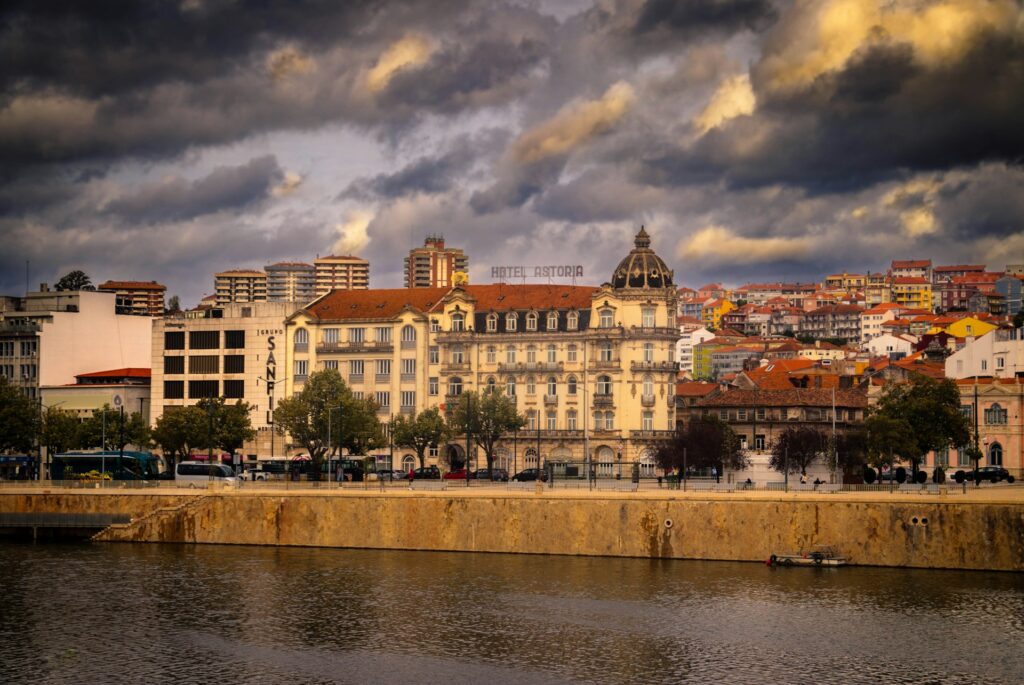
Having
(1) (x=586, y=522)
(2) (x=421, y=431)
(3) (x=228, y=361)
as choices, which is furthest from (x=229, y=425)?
(1) (x=586, y=522)

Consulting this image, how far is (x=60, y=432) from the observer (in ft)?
509

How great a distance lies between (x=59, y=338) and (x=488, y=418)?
60.4m

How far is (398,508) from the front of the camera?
105 meters

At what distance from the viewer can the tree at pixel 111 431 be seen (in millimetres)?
154875

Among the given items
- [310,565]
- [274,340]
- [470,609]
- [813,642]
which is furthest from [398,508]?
[274,340]

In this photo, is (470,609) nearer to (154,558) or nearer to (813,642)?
(813,642)

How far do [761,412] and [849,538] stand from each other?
68725 millimetres

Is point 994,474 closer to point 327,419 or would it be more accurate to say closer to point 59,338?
point 327,419

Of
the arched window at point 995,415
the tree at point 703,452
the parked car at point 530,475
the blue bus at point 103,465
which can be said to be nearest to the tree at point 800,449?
the tree at point 703,452

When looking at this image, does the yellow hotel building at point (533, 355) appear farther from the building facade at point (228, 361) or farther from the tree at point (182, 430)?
the tree at point (182, 430)

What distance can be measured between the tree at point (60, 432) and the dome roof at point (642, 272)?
2277 inches

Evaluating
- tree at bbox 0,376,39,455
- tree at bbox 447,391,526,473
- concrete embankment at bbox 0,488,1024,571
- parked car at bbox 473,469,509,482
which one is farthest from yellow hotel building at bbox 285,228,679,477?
concrete embankment at bbox 0,488,1024,571

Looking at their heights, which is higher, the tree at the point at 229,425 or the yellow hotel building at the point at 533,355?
the yellow hotel building at the point at 533,355

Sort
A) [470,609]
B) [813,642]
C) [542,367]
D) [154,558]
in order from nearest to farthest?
[813,642] < [470,609] < [154,558] < [542,367]
